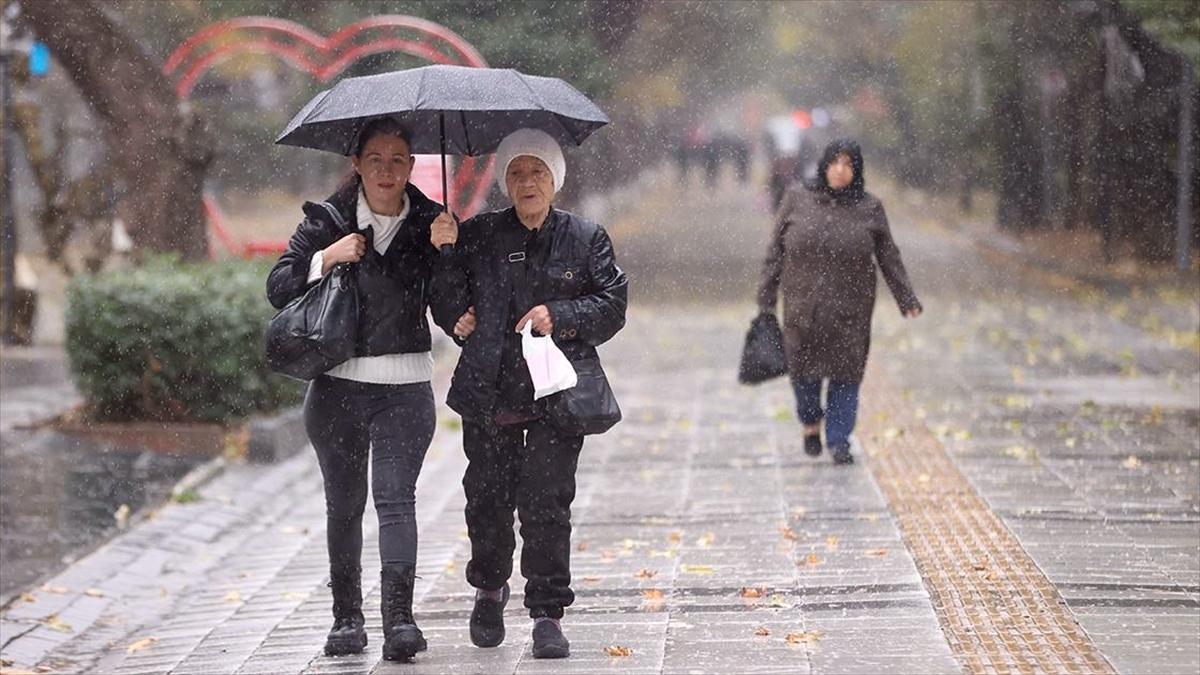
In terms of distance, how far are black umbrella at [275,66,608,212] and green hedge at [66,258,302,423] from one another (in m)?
5.76

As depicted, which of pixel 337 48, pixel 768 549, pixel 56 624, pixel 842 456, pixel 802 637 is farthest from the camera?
pixel 337 48

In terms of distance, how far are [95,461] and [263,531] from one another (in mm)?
2236

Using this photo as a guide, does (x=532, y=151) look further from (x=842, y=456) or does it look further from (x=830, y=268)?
(x=842, y=456)

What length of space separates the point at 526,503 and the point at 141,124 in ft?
33.3

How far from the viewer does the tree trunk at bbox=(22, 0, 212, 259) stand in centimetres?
1551

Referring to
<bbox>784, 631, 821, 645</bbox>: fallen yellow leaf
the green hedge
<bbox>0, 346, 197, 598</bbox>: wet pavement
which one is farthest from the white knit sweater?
the green hedge

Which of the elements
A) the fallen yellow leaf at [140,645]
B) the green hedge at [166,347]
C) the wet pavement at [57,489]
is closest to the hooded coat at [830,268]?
the green hedge at [166,347]

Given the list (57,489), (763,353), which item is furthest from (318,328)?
(57,489)

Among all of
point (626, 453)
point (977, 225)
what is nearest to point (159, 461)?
point (626, 453)

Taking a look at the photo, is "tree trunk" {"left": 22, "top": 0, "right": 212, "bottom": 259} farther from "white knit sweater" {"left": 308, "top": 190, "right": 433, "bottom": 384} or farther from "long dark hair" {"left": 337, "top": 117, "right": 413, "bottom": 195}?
"white knit sweater" {"left": 308, "top": 190, "right": 433, "bottom": 384}

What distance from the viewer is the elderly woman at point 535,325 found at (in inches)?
251

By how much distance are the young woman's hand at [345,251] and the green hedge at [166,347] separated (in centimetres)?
611

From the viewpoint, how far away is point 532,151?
6391mm

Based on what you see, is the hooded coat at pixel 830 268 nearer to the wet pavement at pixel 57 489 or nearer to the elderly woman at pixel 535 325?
the wet pavement at pixel 57 489
